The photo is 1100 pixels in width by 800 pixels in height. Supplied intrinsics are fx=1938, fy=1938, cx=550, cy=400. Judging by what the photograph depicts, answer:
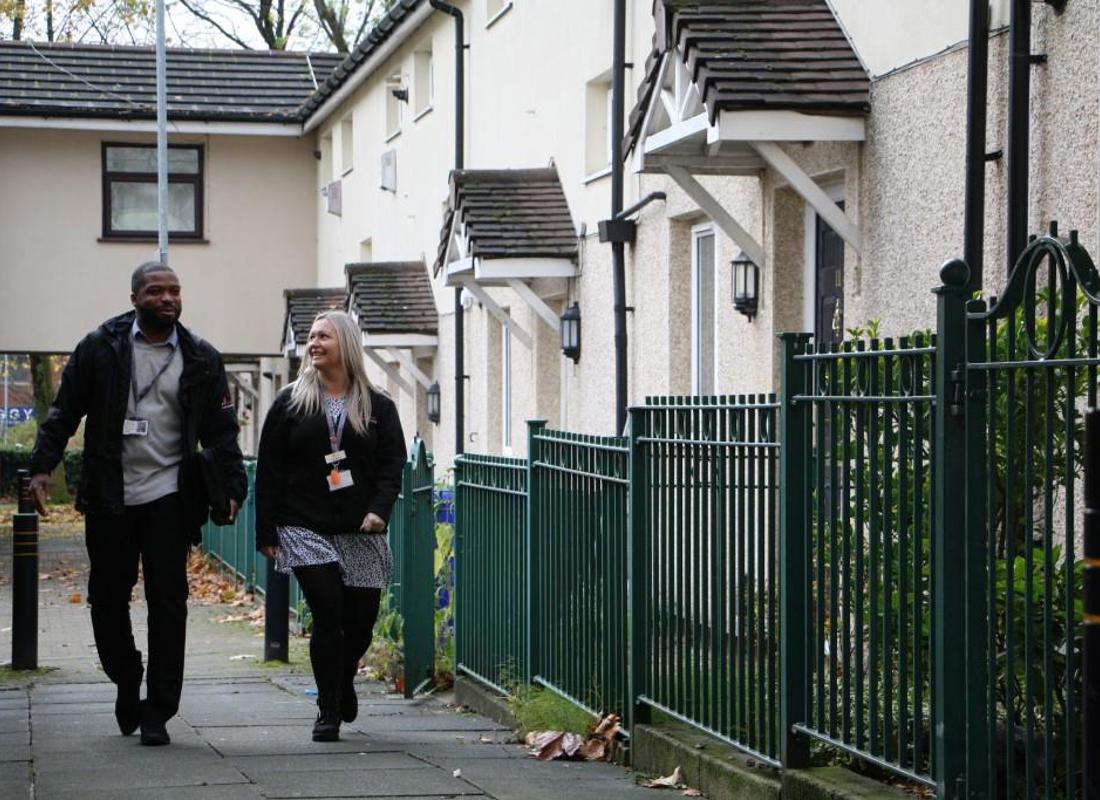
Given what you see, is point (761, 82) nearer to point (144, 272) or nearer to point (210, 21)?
point (144, 272)

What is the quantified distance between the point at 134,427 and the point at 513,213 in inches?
402

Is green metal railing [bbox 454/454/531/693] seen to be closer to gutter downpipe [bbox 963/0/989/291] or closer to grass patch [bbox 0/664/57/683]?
gutter downpipe [bbox 963/0/989/291]

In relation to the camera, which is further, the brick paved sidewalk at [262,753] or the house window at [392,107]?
the house window at [392,107]

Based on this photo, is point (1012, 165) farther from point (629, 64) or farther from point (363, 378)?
point (629, 64)

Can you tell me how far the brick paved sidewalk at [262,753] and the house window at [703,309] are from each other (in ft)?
13.3

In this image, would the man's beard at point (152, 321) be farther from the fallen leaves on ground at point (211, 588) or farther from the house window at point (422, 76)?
the house window at point (422, 76)

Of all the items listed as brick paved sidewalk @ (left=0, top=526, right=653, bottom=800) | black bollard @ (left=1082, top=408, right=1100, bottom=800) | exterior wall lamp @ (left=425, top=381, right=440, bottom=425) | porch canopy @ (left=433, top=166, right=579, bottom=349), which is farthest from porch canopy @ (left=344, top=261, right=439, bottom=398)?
black bollard @ (left=1082, top=408, right=1100, bottom=800)

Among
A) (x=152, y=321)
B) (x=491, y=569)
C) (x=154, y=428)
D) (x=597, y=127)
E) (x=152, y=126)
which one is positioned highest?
(x=152, y=126)

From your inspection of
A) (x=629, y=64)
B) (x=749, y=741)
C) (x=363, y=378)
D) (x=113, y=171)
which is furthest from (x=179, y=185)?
(x=749, y=741)

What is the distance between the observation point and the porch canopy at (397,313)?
2312cm

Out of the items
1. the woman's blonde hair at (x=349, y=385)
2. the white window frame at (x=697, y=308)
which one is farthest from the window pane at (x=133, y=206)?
the woman's blonde hair at (x=349, y=385)

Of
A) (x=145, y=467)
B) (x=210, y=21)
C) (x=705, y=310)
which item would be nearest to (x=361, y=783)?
(x=145, y=467)

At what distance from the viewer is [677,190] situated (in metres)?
14.1

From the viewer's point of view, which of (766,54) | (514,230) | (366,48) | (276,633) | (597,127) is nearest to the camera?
(766,54)
